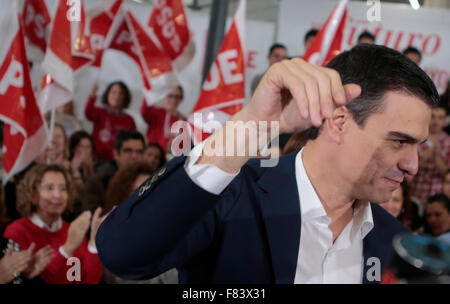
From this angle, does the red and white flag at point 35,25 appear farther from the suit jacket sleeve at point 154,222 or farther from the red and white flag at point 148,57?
the suit jacket sleeve at point 154,222

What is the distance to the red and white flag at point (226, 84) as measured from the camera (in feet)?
9.32

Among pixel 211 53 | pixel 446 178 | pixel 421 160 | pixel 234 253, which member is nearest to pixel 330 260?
pixel 234 253

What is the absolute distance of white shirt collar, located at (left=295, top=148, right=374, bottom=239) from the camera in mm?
991

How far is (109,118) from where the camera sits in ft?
13.3

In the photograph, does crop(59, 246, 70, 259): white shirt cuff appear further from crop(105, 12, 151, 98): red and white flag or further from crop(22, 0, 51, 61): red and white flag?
crop(105, 12, 151, 98): red and white flag

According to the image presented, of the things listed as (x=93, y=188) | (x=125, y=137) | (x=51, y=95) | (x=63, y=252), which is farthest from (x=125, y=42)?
(x=63, y=252)

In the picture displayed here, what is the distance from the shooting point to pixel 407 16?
464 cm

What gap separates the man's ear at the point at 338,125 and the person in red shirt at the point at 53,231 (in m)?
0.60

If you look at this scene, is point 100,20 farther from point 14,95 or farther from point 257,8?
point 257,8

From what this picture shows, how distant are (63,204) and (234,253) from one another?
1.14 meters

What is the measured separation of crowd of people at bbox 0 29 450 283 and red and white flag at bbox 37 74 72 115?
0.77 feet

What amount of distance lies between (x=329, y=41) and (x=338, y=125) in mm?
1622

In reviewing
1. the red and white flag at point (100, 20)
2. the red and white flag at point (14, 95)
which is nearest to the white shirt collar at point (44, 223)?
the red and white flag at point (14, 95)

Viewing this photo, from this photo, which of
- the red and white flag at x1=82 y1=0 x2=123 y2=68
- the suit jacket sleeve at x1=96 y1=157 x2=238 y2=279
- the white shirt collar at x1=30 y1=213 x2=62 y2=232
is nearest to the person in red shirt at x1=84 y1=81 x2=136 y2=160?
the red and white flag at x1=82 y1=0 x2=123 y2=68
